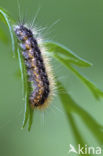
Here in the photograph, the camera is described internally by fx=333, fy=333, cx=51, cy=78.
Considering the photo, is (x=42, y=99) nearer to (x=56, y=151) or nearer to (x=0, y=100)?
(x=56, y=151)

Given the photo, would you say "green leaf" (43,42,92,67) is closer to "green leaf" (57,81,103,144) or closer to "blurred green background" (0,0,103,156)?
"green leaf" (57,81,103,144)

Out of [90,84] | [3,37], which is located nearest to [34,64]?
[3,37]

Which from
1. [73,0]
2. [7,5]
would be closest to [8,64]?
[7,5]

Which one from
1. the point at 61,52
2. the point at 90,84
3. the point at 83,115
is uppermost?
the point at 61,52

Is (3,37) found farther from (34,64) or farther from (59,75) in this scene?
(59,75)

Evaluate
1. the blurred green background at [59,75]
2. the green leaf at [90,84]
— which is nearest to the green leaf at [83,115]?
the green leaf at [90,84]
